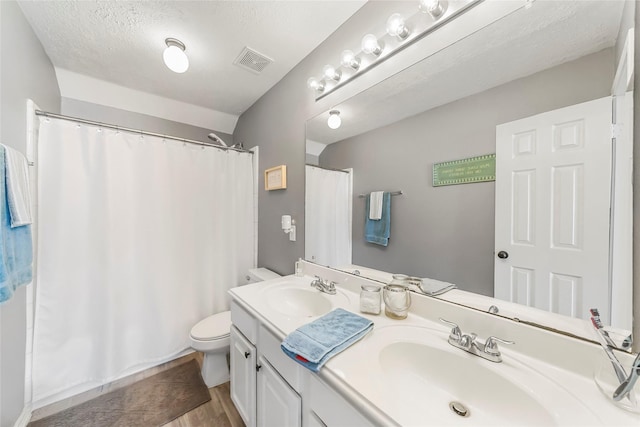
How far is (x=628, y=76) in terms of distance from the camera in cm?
60

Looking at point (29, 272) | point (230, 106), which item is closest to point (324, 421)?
point (29, 272)

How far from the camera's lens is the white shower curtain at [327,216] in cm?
133

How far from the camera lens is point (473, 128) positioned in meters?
0.86

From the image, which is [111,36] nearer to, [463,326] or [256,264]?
[256,264]

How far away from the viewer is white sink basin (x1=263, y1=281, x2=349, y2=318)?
116 cm

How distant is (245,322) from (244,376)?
30 centimetres

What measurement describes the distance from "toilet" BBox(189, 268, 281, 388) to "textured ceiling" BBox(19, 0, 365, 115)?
75.4 inches

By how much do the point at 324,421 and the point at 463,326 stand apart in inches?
22.5

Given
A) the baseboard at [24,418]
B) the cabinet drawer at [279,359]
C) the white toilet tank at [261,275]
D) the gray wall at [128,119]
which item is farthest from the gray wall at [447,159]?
the baseboard at [24,418]

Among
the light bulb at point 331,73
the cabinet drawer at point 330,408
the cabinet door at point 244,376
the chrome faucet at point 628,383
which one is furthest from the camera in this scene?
the light bulb at point 331,73

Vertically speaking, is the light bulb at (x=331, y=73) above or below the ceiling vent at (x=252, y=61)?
below

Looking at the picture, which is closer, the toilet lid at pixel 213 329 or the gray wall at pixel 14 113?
the gray wall at pixel 14 113

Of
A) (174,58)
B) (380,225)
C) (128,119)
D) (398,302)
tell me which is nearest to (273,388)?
A: (398,302)

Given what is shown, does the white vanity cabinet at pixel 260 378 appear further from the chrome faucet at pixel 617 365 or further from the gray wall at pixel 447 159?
the chrome faucet at pixel 617 365
